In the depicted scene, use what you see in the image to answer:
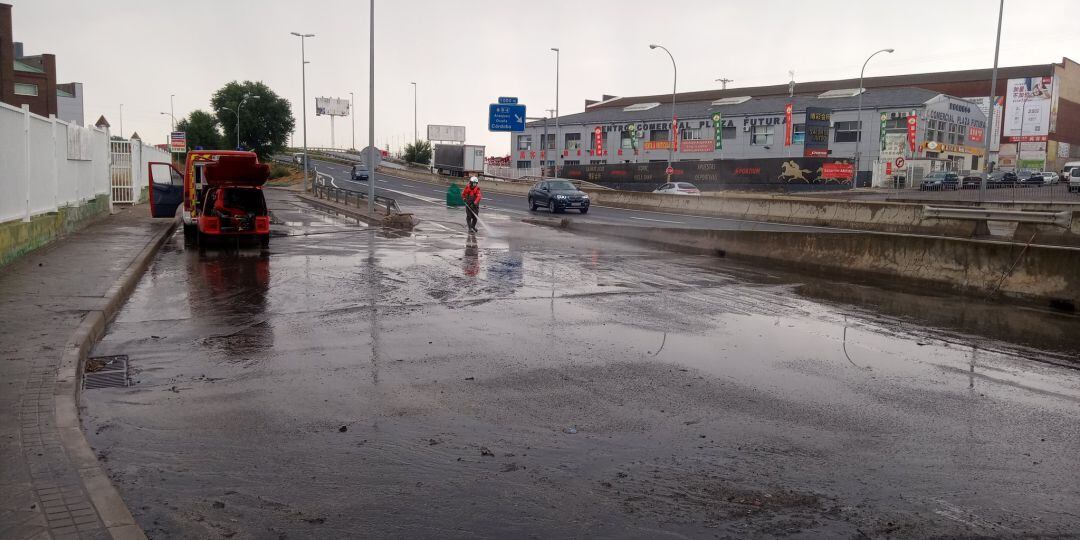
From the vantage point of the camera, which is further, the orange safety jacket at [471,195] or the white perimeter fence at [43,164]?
the orange safety jacket at [471,195]

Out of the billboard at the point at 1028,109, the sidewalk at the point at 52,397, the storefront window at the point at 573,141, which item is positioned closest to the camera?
the sidewalk at the point at 52,397

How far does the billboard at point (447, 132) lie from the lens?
368ft

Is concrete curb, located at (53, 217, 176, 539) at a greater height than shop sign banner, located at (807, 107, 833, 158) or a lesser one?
lesser

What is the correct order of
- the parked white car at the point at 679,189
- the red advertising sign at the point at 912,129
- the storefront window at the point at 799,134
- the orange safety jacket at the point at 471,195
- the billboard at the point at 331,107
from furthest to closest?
the billboard at the point at 331,107
the storefront window at the point at 799,134
the red advertising sign at the point at 912,129
the parked white car at the point at 679,189
the orange safety jacket at the point at 471,195

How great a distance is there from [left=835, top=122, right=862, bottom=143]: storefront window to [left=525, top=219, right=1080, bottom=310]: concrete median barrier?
52935mm

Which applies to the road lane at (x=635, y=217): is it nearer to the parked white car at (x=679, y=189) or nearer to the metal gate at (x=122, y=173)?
the parked white car at (x=679, y=189)

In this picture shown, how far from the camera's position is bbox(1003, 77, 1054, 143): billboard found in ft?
268

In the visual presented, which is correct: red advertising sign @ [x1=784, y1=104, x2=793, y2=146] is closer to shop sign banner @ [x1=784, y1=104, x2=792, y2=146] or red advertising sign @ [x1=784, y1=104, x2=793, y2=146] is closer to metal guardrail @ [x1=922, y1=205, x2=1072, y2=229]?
shop sign banner @ [x1=784, y1=104, x2=792, y2=146]

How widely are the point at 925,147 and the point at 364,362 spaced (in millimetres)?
66411

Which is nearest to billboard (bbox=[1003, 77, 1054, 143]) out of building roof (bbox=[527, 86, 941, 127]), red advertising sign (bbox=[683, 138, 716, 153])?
building roof (bbox=[527, 86, 941, 127])

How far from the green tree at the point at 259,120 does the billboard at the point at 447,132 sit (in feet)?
62.4

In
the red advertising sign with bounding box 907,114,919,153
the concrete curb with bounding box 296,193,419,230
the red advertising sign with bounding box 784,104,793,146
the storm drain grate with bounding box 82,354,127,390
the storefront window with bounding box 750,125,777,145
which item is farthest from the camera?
the storefront window with bounding box 750,125,777,145

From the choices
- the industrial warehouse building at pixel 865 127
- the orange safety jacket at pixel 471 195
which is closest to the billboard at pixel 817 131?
the industrial warehouse building at pixel 865 127

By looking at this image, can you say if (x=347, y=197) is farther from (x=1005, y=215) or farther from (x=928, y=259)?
(x=928, y=259)
